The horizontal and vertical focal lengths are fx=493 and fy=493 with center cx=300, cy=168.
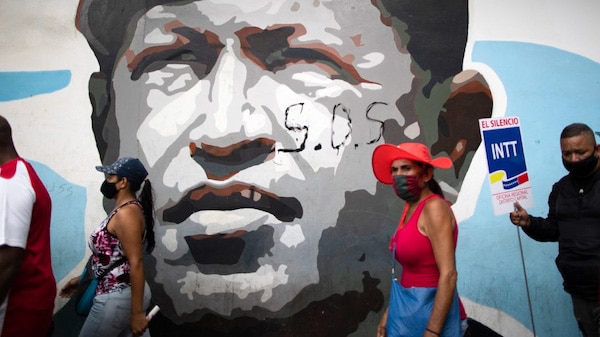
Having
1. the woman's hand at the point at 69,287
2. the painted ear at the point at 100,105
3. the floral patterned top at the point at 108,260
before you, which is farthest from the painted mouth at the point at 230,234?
the floral patterned top at the point at 108,260

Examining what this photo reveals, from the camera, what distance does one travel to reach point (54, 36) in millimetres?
4621

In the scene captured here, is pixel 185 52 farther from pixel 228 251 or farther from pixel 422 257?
pixel 422 257

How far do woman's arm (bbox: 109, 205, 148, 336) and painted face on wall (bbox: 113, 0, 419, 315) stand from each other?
1.46 meters

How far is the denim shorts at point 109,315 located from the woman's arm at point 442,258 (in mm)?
1720

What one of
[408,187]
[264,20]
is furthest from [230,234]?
[408,187]

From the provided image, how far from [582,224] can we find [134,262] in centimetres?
276

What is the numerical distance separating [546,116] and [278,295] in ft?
9.65

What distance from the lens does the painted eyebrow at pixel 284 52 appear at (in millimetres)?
4566

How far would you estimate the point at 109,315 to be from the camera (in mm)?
2854

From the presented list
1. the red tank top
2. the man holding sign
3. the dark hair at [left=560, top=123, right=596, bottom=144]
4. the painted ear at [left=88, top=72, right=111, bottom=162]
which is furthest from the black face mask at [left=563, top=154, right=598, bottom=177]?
the painted ear at [left=88, top=72, right=111, bottom=162]

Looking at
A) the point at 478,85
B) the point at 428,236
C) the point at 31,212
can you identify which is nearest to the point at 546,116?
the point at 478,85

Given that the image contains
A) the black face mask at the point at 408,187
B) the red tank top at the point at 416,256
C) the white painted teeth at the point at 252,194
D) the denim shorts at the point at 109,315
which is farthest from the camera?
the white painted teeth at the point at 252,194

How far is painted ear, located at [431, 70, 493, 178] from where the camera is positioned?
448 cm

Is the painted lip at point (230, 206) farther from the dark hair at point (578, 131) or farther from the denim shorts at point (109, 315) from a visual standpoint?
the dark hair at point (578, 131)
